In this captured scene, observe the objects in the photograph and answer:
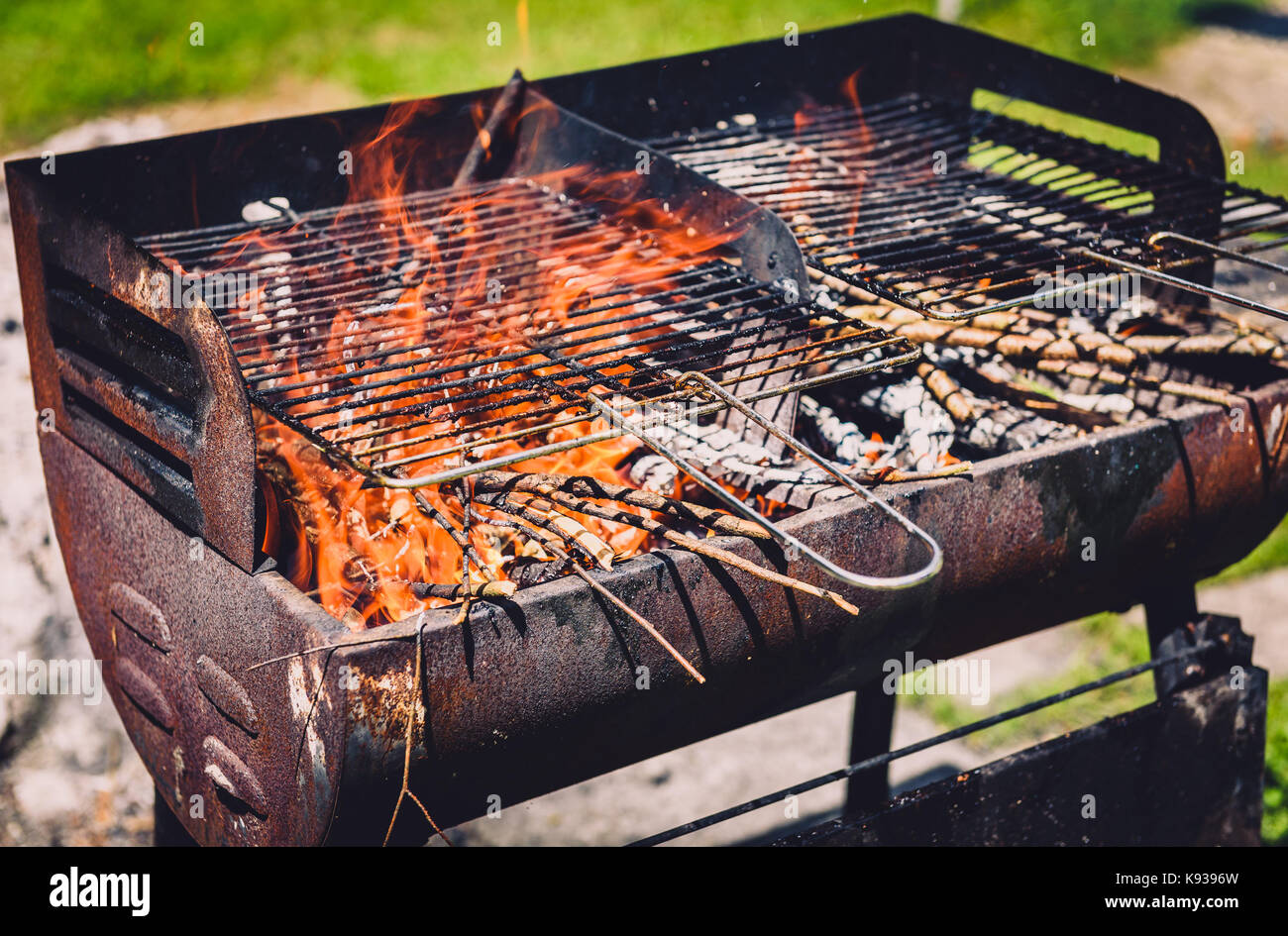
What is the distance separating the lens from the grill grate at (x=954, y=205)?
9.45 feet

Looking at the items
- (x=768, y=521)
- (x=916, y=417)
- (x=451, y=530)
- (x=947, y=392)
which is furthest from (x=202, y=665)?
(x=947, y=392)

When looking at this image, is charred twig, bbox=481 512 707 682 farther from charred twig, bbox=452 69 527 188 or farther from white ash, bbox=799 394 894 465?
charred twig, bbox=452 69 527 188

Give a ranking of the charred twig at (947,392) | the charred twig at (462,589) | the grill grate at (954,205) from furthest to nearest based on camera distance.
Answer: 1. the charred twig at (947,392)
2. the grill grate at (954,205)
3. the charred twig at (462,589)

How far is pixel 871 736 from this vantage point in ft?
11.1

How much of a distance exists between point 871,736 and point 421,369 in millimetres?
1620

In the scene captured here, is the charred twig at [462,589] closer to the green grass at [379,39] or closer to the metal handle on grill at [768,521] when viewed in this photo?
the metal handle on grill at [768,521]

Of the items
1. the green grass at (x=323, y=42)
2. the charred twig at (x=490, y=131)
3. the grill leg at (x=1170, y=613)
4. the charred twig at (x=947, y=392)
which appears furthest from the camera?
the green grass at (x=323, y=42)

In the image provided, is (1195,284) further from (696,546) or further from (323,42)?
(323,42)

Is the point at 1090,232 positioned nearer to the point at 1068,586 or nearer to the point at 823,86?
the point at 1068,586

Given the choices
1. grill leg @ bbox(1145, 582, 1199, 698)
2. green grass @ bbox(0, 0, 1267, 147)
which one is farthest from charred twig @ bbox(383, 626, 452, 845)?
green grass @ bbox(0, 0, 1267, 147)

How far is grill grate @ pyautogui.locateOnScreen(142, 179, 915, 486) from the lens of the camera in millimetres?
2344

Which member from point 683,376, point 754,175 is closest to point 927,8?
point 754,175

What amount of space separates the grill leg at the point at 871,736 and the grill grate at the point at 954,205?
43.2 inches

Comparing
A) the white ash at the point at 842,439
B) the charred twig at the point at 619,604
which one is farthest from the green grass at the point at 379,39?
the charred twig at the point at 619,604
